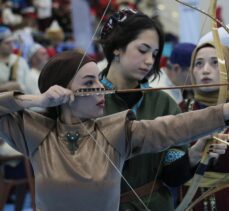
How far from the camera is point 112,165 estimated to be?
1569 millimetres

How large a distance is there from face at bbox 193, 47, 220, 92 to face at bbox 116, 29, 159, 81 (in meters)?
0.24

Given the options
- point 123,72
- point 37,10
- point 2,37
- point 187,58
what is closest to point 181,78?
point 187,58

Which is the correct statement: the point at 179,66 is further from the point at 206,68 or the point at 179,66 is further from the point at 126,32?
the point at 126,32

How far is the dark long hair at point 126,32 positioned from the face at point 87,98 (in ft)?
0.83

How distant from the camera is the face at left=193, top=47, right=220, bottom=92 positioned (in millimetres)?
2051

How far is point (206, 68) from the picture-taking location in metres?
2.06

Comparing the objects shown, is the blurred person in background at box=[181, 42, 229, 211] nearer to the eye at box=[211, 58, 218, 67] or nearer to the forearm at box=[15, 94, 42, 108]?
the eye at box=[211, 58, 218, 67]

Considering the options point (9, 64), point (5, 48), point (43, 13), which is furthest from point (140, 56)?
point (43, 13)

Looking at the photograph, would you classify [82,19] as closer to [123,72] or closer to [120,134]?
[123,72]

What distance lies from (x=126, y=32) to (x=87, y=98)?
1.11ft

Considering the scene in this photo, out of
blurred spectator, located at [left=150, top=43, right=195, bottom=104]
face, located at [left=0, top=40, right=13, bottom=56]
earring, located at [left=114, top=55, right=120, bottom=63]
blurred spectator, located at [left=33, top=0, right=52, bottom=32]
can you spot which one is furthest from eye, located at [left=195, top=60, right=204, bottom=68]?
blurred spectator, located at [left=33, top=0, right=52, bottom=32]

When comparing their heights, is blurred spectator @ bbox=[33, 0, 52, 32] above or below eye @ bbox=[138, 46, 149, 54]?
below

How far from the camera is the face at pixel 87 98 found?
160 centimetres

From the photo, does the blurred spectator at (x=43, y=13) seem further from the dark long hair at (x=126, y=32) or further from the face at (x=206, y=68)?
the dark long hair at (x=126, y=32)
